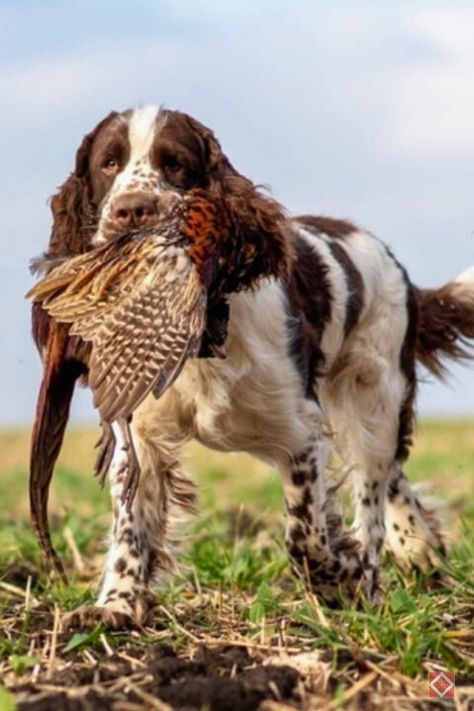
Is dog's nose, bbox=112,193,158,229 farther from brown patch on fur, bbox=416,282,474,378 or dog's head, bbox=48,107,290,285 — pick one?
brown patch on fur, bbox=416,282,474,378

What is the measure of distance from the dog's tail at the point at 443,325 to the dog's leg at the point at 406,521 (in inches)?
24.9

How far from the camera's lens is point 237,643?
486cm

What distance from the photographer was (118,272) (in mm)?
4777

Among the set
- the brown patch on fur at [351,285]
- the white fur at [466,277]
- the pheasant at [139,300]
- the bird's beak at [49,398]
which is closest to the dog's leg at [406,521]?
the brown patch on fur at [351,285]

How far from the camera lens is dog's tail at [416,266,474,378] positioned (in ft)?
25.7

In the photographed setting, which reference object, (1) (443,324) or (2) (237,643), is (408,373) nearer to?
(1) (443,324)

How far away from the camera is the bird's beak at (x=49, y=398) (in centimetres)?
535

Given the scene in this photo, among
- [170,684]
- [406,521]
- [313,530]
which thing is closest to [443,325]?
[406,521]

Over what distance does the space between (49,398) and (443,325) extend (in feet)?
9.43

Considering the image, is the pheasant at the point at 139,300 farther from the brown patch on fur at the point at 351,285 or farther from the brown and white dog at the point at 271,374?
the brown patch on fur at the point at 351,285

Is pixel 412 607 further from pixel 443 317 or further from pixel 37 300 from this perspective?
pixel 443 317

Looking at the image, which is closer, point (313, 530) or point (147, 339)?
point (147, 339)

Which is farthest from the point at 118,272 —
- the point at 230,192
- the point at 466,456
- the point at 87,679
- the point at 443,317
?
the point at 466,456

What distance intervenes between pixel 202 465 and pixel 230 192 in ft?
32.6
